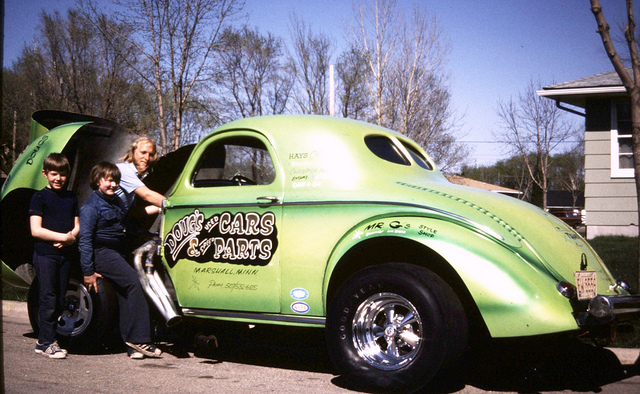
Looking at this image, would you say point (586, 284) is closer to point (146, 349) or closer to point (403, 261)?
point (403, 261)

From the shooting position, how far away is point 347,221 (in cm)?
438

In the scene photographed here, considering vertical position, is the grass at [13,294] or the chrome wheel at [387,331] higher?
the chrome wheel at [387,331]

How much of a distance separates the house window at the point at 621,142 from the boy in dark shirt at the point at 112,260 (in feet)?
40.1

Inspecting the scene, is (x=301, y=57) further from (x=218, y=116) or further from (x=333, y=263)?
(x=333, y=263)

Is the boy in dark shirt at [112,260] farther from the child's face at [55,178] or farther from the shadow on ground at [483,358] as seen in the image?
the shadow on ground at [483,358]

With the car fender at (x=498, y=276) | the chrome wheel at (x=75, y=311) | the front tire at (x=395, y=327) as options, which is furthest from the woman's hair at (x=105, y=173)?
the car fender at (x=498, y=276)

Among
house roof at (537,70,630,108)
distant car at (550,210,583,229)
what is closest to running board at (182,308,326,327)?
house roof at (537,70,630,108)

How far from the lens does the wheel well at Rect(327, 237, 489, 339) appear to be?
13.7ft

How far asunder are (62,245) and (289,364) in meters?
2.25

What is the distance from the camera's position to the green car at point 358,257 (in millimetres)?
3848

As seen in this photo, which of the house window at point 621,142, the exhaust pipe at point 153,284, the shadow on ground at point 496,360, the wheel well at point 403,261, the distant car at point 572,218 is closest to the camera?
the wheel well at point 403,261

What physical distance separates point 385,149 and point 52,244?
119 inches

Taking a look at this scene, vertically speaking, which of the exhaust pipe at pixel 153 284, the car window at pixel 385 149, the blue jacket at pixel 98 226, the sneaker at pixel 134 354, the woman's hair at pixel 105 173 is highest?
the car window at pixel 385 149

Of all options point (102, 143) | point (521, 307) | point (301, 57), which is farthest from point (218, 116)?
point (521, 307)
